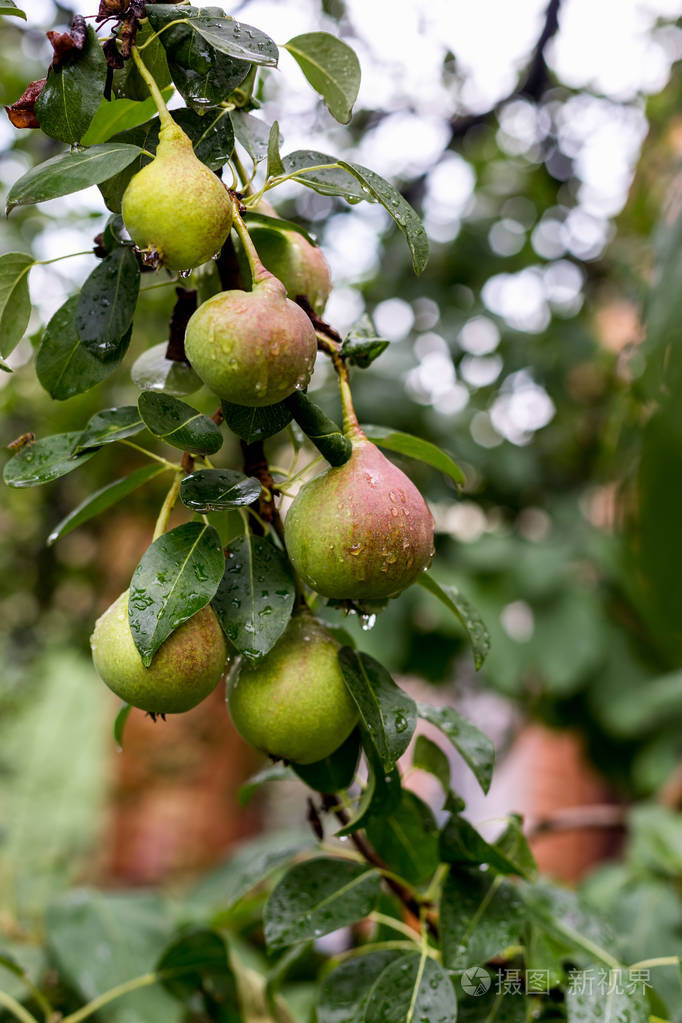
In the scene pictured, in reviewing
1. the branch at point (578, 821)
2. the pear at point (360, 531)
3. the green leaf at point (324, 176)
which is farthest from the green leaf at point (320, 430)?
the branch at point (578, 821)

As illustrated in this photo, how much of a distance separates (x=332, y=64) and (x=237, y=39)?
0.25 ft

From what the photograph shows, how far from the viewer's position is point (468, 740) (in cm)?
49

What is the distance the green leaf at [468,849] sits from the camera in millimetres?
466

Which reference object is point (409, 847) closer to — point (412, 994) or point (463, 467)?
point (412, 994)

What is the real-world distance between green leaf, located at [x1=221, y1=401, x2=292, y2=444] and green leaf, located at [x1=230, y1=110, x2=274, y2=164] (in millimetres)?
141

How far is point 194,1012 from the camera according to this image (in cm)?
66

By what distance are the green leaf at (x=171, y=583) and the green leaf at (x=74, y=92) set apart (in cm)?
19

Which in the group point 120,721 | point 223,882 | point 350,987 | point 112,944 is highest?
point 120,721

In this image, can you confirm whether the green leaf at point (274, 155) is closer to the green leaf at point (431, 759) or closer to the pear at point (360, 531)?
the pear at point (360, 531)

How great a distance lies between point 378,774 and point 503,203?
1.79 metres

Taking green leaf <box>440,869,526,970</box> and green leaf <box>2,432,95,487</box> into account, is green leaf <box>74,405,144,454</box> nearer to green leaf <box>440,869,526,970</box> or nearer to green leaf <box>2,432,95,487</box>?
green leaf <box>2,432,95,487</box>

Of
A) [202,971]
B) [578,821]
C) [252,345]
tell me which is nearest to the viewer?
[252,345]

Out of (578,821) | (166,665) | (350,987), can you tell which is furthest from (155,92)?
(578,821)

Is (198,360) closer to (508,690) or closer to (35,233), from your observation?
(508,690)
